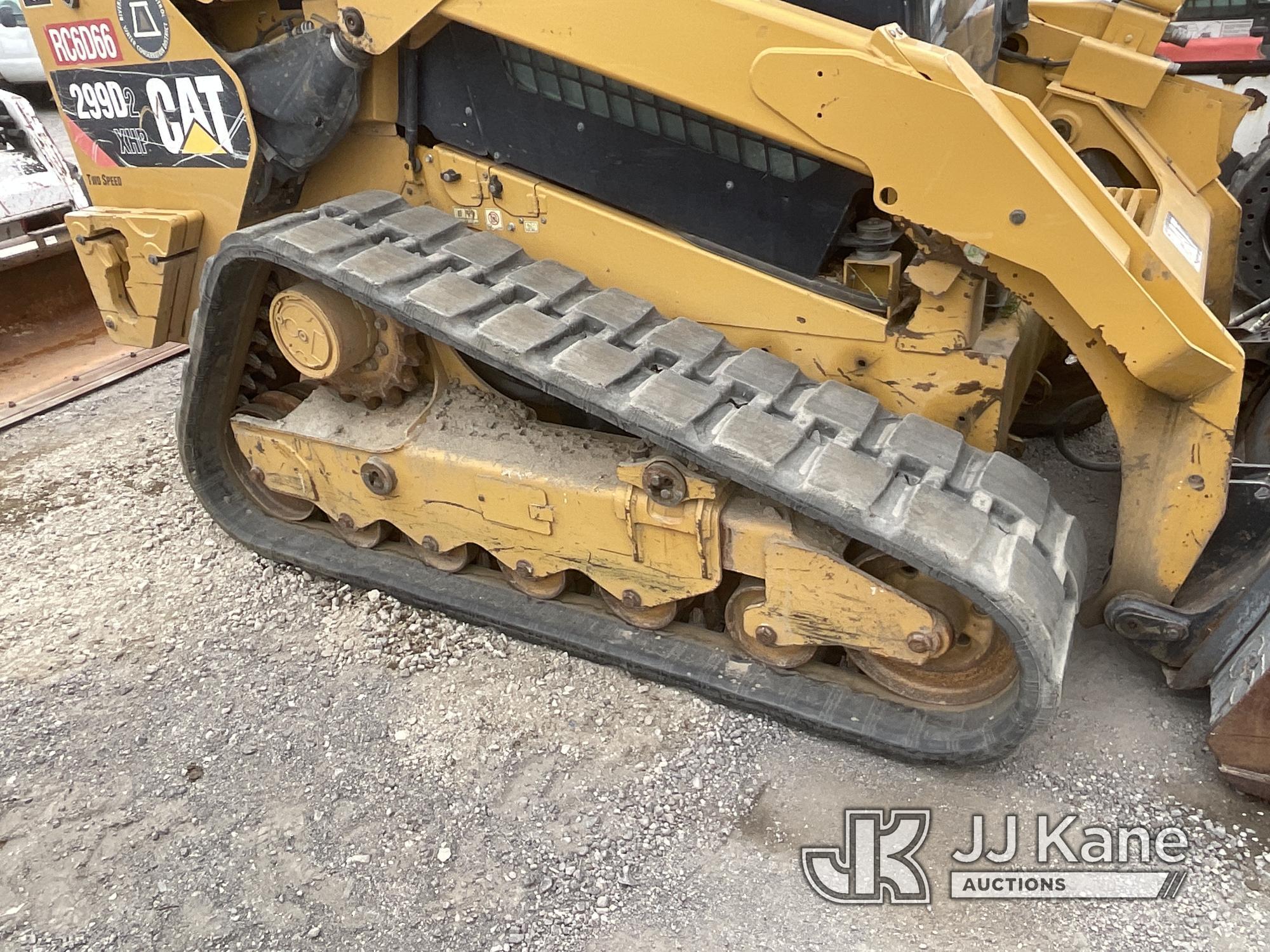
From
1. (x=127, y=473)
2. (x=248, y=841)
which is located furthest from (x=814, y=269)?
(x=127, y=473)

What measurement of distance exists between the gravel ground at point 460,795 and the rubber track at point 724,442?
0.11 metres

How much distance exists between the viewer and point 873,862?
2270mm

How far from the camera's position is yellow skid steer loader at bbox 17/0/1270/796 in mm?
2213

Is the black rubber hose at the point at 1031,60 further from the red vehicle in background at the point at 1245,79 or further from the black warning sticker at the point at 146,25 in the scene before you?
the black warning sticker at the point at 146,25

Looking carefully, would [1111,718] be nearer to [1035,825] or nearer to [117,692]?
[1035,825]

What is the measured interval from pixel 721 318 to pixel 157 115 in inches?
75.3

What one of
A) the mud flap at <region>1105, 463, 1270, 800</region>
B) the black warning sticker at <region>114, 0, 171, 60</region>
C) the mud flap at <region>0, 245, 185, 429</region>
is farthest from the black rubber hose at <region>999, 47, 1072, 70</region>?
the mud flap at <region>0, 245, 185, 429</region>

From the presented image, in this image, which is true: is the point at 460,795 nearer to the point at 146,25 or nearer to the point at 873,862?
the point at 873,862

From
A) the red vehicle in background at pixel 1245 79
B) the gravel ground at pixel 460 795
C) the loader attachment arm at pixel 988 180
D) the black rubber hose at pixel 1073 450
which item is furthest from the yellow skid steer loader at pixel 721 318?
the red vehicle in background at pixel 1245 79

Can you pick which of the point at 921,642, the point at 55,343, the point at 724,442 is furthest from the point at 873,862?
the point at 55,343

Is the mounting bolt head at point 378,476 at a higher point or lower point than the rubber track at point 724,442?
lower

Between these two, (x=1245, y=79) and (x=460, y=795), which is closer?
(x=460, y=795)

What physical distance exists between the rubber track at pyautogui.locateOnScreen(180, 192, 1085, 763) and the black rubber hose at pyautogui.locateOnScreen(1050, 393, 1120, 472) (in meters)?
1.40

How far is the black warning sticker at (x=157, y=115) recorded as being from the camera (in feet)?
9.49
